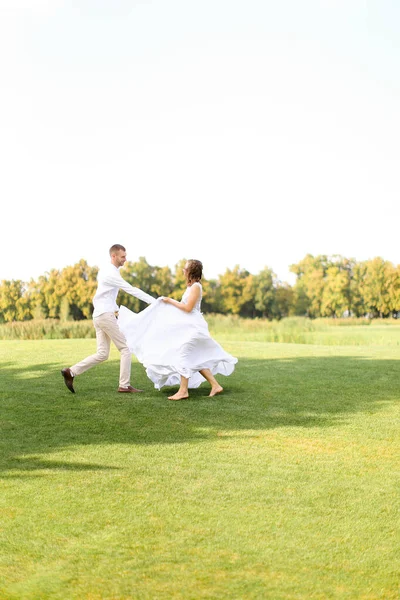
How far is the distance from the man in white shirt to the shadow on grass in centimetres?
36

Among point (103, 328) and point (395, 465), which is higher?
point (103, 328)

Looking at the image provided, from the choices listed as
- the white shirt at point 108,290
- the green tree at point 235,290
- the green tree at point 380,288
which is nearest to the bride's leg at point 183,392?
the white shirt at point 108,290

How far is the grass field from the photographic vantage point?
3955 millimetres

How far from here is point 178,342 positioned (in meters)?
10.1

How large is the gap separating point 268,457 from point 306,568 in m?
2.65

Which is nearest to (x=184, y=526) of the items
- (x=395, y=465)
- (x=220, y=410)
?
(x=395, y=465)

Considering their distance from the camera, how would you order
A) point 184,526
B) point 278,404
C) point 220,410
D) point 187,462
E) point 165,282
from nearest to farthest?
point 184,526
point 187,462
point 220,410
point 278,404
point 165,282

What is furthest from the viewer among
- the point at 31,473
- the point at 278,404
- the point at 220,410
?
the point at 278,404

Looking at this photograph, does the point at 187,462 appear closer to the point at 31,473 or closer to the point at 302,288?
the point at 31,473

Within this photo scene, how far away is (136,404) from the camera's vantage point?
9555mm

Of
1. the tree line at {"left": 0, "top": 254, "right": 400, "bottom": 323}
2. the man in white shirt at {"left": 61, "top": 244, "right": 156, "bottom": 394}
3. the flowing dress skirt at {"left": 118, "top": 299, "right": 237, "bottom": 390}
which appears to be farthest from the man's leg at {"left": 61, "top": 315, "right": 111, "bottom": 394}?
the tree line at {"left": 0, "top": 254, "right": 400, "bottom": 323}

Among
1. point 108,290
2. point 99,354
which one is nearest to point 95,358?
point 99,354

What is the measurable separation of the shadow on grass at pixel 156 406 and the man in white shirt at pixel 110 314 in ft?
1.17

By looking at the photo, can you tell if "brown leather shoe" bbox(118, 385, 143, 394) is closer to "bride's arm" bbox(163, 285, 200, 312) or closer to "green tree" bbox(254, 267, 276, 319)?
"bride's arm" bbox(163, 285, 200, 312)
